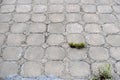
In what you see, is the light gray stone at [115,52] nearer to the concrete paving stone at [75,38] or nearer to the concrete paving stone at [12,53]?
the concrete paving stone at [75,38]

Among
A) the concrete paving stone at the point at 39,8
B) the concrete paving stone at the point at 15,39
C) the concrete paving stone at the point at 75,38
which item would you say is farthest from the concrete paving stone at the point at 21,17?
the concrete paving stone at the point at 75,38

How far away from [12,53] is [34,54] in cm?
32

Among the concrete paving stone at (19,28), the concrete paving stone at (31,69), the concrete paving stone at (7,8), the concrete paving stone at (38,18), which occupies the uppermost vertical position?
the concrete paving stone at (7,8)

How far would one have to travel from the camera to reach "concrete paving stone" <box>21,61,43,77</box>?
309 cm

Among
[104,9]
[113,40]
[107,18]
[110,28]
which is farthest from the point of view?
[104,9]

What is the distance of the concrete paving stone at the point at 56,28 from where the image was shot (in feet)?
12.2

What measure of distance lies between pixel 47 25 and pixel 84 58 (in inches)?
36.1

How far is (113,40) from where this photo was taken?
353cm

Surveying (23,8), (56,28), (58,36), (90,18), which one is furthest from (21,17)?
(90,18)

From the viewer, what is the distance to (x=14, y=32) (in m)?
3.70

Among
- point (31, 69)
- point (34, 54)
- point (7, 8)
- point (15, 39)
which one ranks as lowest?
point (31, 69)

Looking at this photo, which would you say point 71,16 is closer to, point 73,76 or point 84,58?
point 84,58

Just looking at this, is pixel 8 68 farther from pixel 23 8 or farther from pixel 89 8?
pixel 89 8

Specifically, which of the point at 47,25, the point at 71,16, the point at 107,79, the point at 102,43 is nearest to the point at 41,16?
the point at 47,25
